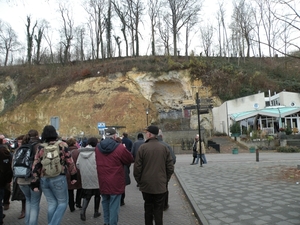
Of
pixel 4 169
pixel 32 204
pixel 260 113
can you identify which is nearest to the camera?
pixel 32 204

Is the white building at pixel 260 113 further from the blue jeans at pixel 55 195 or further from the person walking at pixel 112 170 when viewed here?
the blue jeans at pixel 55 195

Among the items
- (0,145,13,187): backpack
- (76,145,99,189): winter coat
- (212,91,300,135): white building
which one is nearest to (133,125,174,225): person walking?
(76,145,99,189): winter coat

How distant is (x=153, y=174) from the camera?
465cm

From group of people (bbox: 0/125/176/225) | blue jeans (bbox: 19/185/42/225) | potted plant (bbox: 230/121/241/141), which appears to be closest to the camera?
group of people (bbox: 0/125/176/225)

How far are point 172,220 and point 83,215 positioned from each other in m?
1.92

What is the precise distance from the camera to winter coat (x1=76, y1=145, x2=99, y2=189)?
6109 mm

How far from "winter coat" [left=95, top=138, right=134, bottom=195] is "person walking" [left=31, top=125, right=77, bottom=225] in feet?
2.02

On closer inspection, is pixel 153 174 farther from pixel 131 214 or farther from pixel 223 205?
pixel 223 205

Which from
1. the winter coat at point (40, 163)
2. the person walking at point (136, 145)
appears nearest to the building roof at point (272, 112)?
the person walking at point (136, 145)

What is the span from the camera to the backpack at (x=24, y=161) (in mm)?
4984

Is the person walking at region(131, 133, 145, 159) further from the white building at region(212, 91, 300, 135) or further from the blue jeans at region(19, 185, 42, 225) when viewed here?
the white building at region(212, 91, 300, 135)

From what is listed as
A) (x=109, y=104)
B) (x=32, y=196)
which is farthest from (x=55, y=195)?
(x=109, y=104)

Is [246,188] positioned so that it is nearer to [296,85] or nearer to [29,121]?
[29,121]

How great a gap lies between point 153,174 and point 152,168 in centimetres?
10
